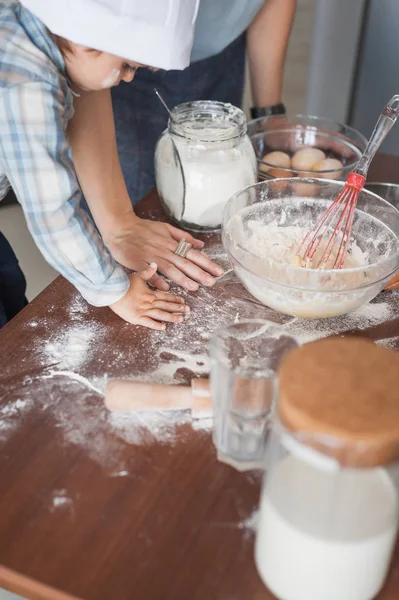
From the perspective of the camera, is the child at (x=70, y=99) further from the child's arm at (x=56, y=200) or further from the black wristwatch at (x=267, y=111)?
the black wristwatch at (x=267, y=111)

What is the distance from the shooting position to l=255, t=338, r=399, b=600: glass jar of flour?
0.47 m

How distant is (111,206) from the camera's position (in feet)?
3.45

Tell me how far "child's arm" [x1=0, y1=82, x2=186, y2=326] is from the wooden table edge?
369 mm

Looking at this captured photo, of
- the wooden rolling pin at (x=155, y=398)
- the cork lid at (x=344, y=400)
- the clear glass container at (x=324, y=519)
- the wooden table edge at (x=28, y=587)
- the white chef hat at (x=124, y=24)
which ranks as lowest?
the wooden table edge at (x=28, y=587)

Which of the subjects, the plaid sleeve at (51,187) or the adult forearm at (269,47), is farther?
the adult forearm at (269,47)

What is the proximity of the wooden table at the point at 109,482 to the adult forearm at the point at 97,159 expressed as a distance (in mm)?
252

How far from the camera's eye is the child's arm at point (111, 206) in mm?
995

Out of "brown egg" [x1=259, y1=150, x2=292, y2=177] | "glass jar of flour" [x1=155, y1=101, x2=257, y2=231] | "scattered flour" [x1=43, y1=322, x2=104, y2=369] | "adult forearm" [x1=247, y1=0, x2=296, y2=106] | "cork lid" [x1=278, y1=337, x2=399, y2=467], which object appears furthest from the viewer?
"adult forearm" [x1=247, y1=0, x2=296, y2=106]

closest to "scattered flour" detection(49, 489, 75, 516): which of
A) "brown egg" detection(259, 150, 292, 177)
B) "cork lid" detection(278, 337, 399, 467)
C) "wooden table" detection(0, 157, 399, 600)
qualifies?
"wooden table" detection(0, 157, 399, 600)

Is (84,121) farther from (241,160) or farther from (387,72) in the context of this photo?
(387,72)

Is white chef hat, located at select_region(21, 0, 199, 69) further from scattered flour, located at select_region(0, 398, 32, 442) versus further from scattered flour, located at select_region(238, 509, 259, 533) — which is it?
scattered flour, located at select_region(238, 509, 259, 533)

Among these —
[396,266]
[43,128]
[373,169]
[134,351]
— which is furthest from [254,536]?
[373,169]

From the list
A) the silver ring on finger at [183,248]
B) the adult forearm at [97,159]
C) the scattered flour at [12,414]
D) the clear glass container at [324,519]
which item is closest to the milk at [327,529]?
the clear glass container at [324,519]

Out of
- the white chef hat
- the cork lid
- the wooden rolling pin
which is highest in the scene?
the white chef hat
